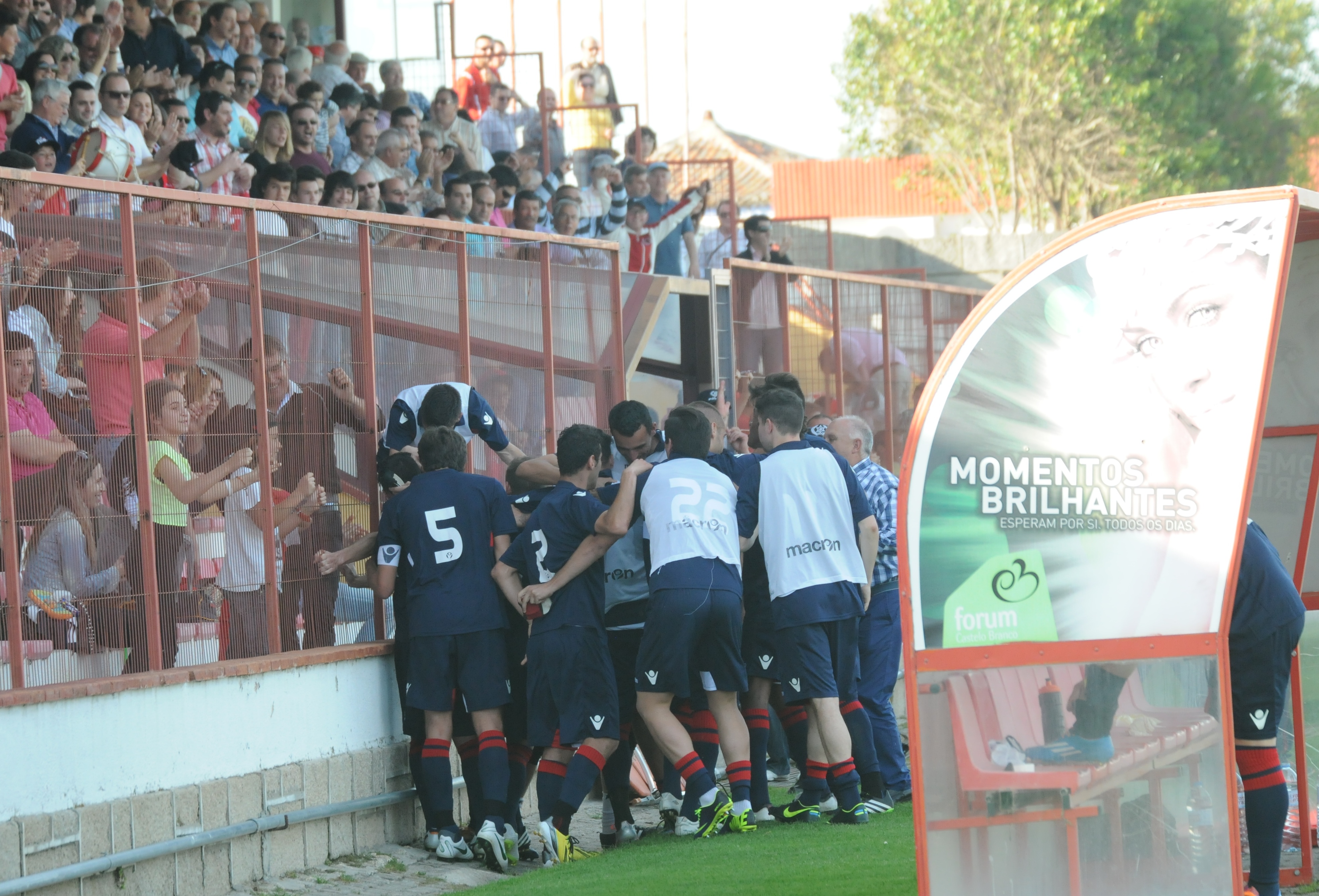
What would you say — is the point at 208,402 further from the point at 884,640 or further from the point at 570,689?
the point at 884,640

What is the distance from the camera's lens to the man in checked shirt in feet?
28.0

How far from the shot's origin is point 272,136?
10406mm

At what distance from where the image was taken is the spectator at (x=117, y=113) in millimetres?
9523

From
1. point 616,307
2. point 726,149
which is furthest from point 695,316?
point 726,149

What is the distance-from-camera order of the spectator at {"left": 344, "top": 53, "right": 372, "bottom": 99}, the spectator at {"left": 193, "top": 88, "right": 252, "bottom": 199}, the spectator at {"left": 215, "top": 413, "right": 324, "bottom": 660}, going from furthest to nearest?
the spectator at {"left": 344, "top": 53, "right": 372, "bottom": 99} → the spectator at {"left": 193, "top": 88, "right": 252, "bottom": 199} → the spectator at {"left": 215, "top": 413, "right": 324, "bottom": 660}

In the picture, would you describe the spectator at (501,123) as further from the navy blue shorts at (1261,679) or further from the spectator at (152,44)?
the navy blue shorts at (1261,679)

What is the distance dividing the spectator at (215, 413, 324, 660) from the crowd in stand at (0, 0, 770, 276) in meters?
1.13

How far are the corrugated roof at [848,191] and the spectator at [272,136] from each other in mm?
29419

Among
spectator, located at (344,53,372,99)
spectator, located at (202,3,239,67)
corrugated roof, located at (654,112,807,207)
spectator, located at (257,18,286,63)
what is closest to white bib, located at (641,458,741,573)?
spectator, located at (202,3,239,67)

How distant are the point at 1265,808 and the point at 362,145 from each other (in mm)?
8255

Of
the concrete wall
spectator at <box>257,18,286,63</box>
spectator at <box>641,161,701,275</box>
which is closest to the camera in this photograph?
the concrete wall

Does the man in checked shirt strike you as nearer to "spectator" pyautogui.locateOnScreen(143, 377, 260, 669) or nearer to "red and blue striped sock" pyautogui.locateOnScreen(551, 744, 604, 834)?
"red and blue striped sock" pyautogui.locateOnScreen(551, 744, 604, 834)

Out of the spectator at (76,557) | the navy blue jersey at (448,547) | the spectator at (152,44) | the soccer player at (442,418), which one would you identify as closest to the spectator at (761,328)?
the soccer player at (442,418)

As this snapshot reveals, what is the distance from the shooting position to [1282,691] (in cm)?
555
